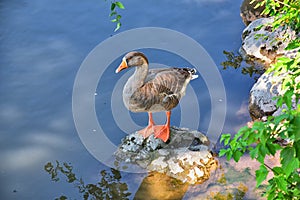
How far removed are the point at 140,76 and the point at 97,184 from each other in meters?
1.28

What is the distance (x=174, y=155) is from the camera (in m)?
4.51

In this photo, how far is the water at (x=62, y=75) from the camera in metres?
4.61

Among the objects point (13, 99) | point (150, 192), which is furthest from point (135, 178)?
point (13, 99)

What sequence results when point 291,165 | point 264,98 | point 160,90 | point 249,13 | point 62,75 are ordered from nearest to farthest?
point 291,165 → point 160,90 → point 264,98 → point 62,75 → point 249,13

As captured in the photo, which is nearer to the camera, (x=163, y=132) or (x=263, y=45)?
(x=163, y=132)

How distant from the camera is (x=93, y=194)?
4312mm

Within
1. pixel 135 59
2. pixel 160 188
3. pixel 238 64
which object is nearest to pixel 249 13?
pixel 238 64

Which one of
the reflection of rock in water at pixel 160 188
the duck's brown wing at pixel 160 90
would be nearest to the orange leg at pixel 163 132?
the duck's brown wing at pixel 160 90

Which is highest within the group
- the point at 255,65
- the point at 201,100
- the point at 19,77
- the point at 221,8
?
the point at 221,8

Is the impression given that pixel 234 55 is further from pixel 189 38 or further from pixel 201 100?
pixel 201 100

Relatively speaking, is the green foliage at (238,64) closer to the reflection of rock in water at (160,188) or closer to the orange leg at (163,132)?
the orange leg at (163,132)

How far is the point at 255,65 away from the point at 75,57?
276 cm

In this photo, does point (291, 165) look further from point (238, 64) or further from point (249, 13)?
point (249, 13)

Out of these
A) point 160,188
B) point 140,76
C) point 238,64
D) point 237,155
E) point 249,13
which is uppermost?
point 249,13
